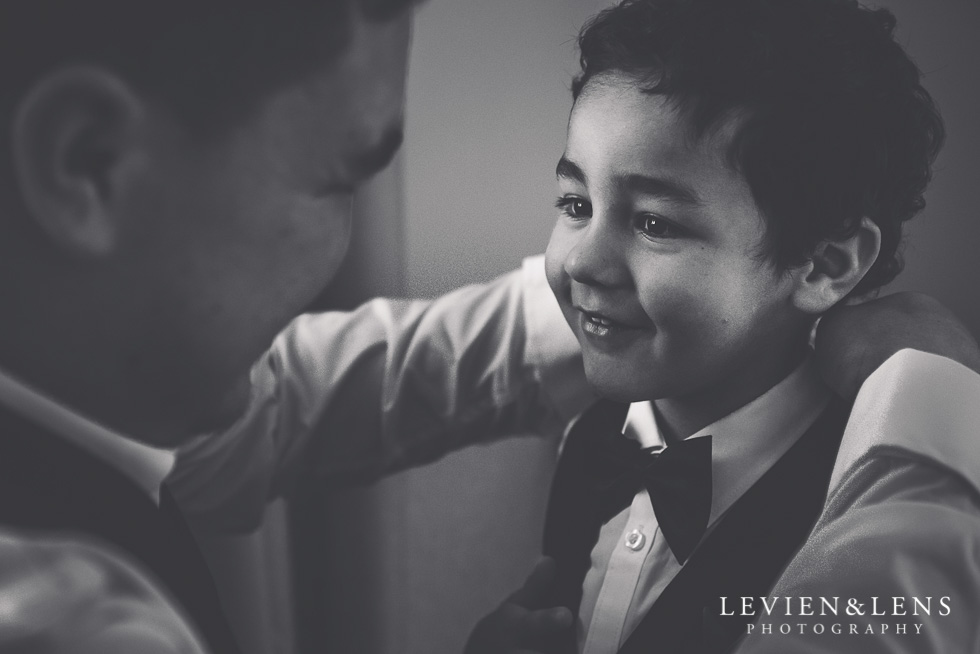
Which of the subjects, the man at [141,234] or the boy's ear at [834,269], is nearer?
the man at [141,234]

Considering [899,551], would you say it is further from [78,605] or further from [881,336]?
[78,605]

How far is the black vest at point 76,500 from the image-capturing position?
0.26 meters

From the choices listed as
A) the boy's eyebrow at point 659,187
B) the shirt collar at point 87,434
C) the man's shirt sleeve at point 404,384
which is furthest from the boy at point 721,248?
the shirt collar at point 87,434

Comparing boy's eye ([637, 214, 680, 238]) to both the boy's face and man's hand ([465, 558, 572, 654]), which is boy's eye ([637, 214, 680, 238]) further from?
man's hand ([465, 558, 572, 654])

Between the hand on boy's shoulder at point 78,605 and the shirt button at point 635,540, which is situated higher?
the hand on boy's shoulder at point 78,605

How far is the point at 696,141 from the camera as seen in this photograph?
395 millimetres

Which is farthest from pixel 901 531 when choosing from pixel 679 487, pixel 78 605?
pixel 78 605

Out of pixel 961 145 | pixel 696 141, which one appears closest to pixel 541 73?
pixel 696 141

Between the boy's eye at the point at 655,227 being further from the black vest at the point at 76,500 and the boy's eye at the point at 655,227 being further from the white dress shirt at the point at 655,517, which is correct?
the black vest at the point at 76,500

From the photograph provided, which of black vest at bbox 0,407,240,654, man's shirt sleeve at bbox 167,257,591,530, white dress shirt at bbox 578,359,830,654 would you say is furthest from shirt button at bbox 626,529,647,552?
black vest at bbox 0,407,240,654

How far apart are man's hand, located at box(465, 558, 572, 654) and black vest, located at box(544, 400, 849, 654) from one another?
0.02 m

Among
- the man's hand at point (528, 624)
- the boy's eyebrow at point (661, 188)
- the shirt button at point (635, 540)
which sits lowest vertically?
the man's hand at point (528, 624)

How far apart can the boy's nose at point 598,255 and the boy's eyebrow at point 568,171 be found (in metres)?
0.03

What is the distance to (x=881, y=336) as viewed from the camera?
0.43m
